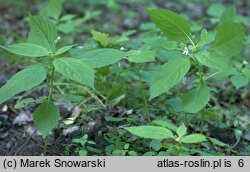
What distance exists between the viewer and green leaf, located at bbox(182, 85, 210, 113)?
215cm

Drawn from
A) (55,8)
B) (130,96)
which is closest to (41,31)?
(130,96)

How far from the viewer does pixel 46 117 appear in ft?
7.12

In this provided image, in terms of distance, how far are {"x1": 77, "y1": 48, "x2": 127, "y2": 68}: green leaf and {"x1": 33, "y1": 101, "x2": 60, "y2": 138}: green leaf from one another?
0.91ft

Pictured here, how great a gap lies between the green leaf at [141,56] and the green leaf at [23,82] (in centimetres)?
45

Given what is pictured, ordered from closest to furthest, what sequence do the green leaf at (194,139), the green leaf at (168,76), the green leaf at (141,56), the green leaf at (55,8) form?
the green leaf at (194,139)
the green leaf at (168,76)
the green leaf at (141,56)
the green leaf at (55,8)

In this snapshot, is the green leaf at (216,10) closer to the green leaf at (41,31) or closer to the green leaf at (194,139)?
the green leaf at (41,31)

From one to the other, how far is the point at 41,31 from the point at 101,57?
1.19 ft

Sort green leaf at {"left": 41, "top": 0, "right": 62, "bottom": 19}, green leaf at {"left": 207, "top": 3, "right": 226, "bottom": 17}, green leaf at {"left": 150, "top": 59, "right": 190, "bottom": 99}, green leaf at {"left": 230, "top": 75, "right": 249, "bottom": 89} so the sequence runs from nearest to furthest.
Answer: green leaf at {"left": 150, "top": 59, "right": 190, "bottom": 99} → green leaf at {"left": 230, "top": 75, "right": 249, "bottom": 89} → green leaf at {"left": 41, "top": 0, "right": 62, "bottom": 19} → green leaf at {"left": 207, "top": 3, "right": 226, "bottom": 17}

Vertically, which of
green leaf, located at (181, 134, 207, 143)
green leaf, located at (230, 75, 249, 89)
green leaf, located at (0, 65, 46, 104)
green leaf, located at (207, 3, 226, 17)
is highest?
green leaf, located at (207, 3, 226, 17)

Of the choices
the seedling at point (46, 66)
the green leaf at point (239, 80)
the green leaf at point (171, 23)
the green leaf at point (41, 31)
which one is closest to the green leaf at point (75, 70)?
the seedling at point (46, 66)

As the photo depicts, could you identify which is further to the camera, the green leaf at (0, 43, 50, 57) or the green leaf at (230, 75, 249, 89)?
the green leaf at (230, 75, 249, 89)

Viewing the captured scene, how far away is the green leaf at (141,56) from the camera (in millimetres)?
2248

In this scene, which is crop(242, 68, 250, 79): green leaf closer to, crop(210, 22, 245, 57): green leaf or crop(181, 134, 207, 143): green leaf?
crop(210, 22, 245, 57): green leaf

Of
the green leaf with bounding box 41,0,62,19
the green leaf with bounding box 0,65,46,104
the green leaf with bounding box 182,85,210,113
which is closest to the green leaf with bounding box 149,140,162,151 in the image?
the green leaf with bounding box 182,85,210,113
